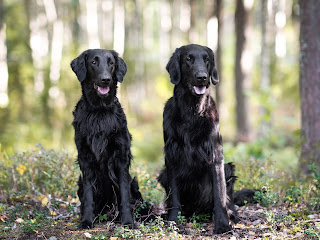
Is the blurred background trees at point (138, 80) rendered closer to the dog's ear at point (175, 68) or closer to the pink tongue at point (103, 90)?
the pink tongue at point (103, 90)

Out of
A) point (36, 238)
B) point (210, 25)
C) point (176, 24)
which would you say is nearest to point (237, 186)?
point (36, 238)

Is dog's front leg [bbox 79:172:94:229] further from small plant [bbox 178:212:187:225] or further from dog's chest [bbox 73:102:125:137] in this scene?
small plant [bbox 178:212:187:225]

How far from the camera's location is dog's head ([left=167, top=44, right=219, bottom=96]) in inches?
174

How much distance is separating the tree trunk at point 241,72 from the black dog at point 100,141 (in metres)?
9.46

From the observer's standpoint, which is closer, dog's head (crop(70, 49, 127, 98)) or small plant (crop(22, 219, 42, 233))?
small plant (crop(22, 219, 42, 233))

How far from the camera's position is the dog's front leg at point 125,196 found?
4348 millimetres

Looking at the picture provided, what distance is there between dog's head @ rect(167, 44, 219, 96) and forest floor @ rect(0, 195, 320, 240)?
4.93 feet

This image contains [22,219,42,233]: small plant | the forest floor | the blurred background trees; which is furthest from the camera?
the blurred background trees

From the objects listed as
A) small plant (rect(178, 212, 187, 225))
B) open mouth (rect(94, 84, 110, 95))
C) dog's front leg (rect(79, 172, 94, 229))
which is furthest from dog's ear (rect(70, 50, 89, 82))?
small plant (rect(178, 212, 187, 225))

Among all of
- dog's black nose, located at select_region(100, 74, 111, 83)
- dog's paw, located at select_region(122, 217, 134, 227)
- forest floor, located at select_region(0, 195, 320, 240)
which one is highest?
dog's black nose, located at select_region(100, 74, 111, 83)

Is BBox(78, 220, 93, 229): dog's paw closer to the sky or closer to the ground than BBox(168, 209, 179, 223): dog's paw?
closer to the ground

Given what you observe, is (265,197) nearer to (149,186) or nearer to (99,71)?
(149,186)

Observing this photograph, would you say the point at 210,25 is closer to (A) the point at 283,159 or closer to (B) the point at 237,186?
(A) the point at 283,159

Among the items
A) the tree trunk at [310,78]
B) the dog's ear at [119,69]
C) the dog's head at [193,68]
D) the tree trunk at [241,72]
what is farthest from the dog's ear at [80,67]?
the tree trunk at [241,72]
